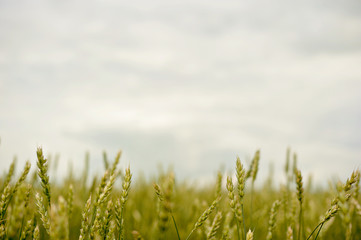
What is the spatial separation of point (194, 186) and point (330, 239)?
3.27m

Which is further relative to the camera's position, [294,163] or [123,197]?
[294,163]

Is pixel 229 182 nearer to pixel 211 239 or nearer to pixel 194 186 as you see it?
pixel 211 239

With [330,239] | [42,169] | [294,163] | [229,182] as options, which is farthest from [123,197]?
[330,239]

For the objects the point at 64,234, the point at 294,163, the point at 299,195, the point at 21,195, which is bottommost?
the point at 64,234

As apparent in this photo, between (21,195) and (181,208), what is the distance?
3.31m

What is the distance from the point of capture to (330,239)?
335 centimetres

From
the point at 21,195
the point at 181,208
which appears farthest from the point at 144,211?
the point at 21,195

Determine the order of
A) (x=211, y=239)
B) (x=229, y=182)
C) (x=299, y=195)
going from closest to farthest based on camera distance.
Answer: (x=211, y=239) → (x=229, y=182) → (x=299, y=195)

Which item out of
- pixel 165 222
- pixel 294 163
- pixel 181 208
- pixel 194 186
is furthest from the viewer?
pixel 194 186

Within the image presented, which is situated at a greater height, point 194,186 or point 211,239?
point 194,186

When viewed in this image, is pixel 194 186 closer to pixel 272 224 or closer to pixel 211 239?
pixel 272 224

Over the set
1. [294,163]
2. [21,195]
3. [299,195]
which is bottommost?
[21,195]

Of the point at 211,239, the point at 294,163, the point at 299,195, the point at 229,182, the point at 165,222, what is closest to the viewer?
the point at 165,222

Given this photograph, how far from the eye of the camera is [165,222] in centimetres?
100
